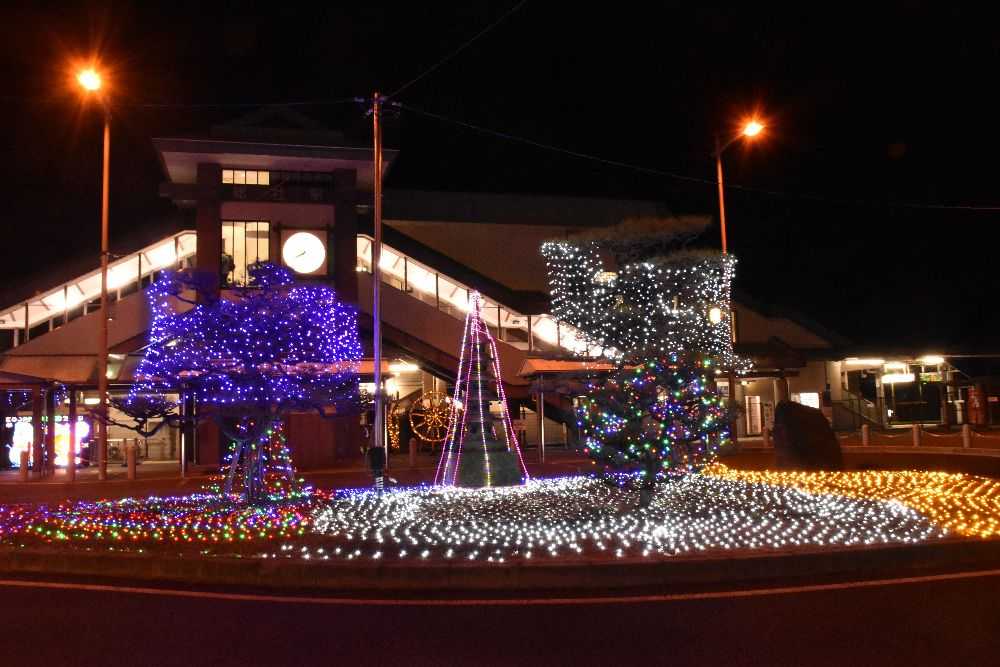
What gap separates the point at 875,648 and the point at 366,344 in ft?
89.6

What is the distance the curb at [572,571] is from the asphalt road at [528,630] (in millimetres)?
727

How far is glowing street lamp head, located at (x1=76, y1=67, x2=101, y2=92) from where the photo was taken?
21062 mm

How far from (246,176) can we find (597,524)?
2472 centimetres

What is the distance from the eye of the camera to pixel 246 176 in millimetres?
32844

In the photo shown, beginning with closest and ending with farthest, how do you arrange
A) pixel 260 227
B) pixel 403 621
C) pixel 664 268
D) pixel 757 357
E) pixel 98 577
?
pixel 403 621
pixel 98 577
pixel 664 268
pixel 260 227
pixel 757 357

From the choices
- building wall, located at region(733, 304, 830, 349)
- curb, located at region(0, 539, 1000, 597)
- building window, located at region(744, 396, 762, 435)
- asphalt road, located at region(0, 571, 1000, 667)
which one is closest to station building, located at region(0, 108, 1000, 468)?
building window, located at region(744, 396, 762, 435)

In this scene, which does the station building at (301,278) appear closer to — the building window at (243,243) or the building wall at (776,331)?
the building window at (243,243)

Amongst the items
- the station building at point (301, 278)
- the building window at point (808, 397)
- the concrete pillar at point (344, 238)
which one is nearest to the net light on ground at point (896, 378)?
the building window at point (808, 397)

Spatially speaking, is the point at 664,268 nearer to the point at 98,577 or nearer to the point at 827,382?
the point at 98,577

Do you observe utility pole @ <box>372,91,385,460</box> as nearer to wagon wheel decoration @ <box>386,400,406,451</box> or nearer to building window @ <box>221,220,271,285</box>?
building window @ <box>221,220,271,285</box>

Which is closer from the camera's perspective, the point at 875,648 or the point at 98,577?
the point at 875,648

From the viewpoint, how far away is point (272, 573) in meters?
9.34

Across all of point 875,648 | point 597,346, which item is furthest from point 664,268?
point 875,648

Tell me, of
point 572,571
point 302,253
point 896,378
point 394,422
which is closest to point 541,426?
point 394,422
